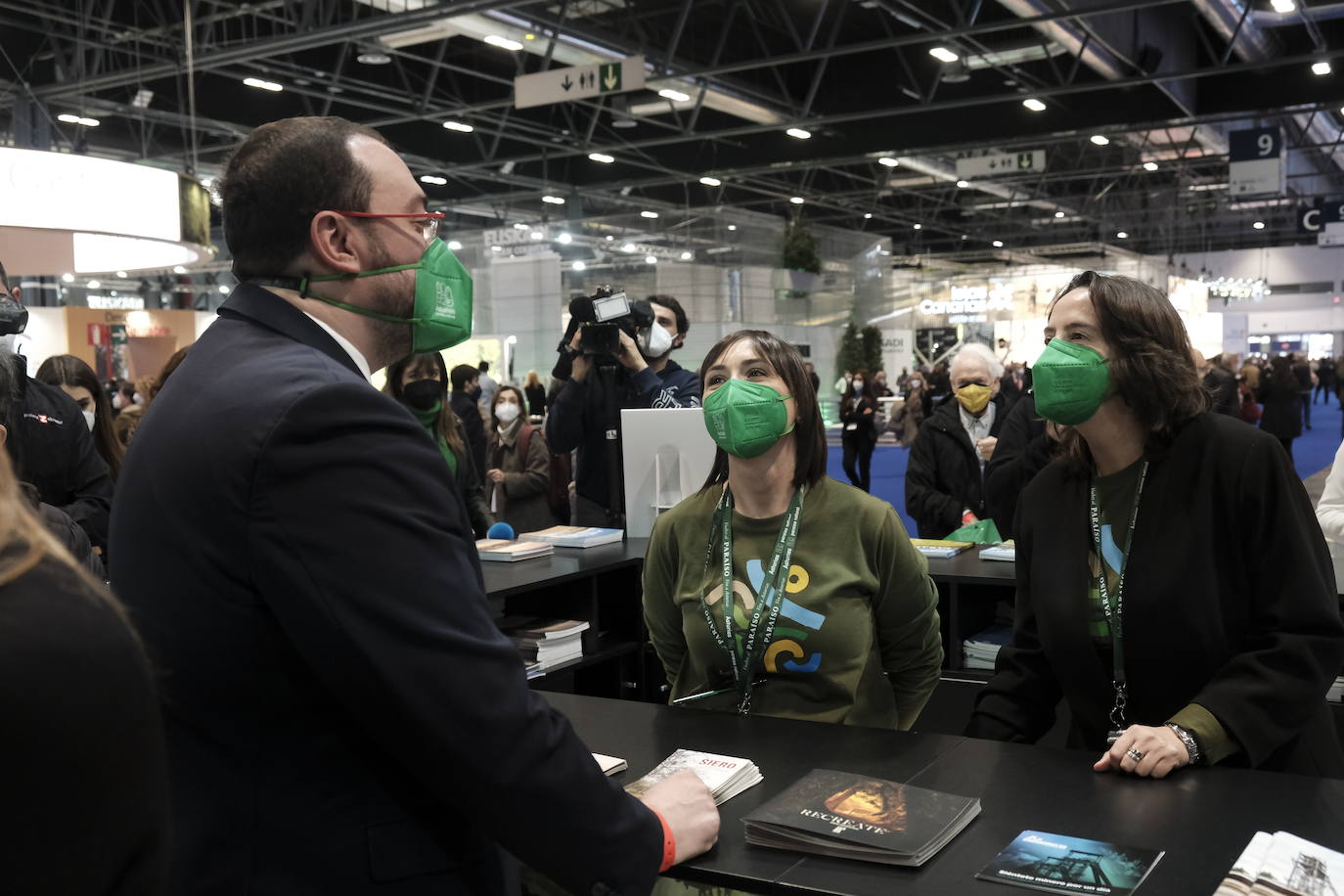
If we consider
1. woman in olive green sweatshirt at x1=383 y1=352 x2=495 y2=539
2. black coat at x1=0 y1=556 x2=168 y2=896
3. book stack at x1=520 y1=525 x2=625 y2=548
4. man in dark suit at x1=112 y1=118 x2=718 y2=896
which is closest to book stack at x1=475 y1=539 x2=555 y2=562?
book stack at x1=520 y1=525 x2=625 y2=548

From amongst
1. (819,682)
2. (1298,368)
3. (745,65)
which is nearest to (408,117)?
(745,65)

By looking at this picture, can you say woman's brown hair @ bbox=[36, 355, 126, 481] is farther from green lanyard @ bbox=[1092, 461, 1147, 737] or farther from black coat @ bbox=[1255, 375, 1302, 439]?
black coat @ bbox=[1255, 375, 1302, 439]

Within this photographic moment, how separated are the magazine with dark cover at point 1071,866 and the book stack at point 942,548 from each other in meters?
2.31

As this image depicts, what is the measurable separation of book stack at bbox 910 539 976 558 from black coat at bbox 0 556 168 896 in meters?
3.38

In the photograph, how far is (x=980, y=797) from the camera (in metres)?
1.75

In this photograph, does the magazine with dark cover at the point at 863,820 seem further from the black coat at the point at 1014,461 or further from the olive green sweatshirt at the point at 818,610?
the black coat at the point at 1014,461

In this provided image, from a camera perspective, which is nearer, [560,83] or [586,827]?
[586,827]

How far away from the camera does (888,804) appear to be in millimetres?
1678

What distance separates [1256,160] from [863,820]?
14.9 m

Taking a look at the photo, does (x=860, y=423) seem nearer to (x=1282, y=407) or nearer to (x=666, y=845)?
(x=1282, y=407)

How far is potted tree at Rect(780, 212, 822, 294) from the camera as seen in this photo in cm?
1647

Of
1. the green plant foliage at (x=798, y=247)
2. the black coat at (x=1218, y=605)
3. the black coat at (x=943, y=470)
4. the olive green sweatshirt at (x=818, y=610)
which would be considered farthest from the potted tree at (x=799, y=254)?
the black coat at (x=1218, y=605)

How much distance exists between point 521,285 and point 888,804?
13900 millimetres

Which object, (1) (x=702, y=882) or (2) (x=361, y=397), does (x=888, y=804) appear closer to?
(1) (x=702, y=882)
